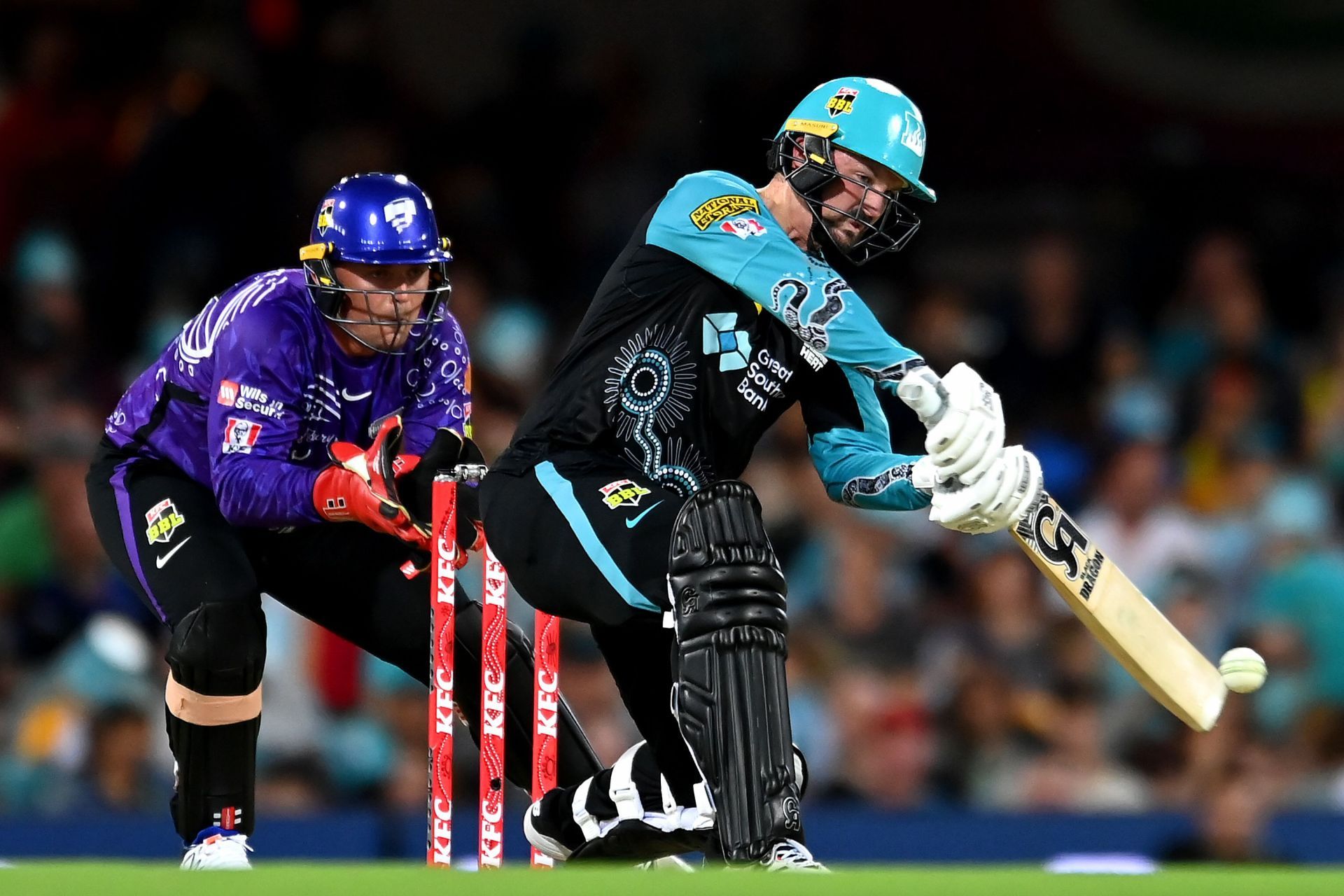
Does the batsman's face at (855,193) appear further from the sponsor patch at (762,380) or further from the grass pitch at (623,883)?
the grass pitch at (623,883)

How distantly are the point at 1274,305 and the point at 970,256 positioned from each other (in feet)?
4.51

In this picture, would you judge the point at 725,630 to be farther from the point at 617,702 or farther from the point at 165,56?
the point at 165,56

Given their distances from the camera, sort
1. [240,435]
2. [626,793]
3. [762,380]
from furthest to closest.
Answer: [240,435], [626,793], [762,380]

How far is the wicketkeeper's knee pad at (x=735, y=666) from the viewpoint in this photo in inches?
134

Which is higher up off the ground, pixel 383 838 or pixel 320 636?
pixel 320 636

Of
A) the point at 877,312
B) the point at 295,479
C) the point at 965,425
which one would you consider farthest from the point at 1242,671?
the point at 877,312

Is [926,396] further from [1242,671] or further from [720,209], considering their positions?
[1242,671]

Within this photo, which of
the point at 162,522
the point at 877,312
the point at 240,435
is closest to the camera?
the point at 240,435

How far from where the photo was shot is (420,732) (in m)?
6.79

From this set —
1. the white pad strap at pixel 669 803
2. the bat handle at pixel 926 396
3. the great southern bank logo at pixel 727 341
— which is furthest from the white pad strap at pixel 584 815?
the bat handle at pixel 926 396

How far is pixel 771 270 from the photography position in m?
3.80

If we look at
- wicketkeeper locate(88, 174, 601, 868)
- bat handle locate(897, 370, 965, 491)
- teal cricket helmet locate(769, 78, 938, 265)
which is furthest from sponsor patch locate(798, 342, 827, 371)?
wicketkeeper locate(88, 174, 601, 868)

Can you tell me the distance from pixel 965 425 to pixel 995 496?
0.14 meters

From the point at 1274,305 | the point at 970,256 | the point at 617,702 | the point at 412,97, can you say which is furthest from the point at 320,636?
the point at 1274,305
